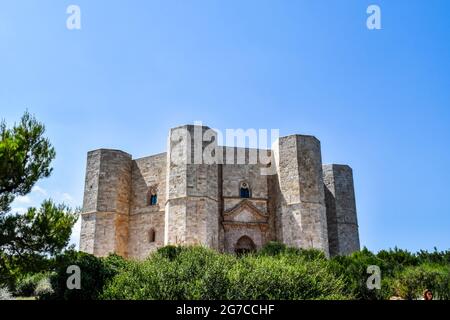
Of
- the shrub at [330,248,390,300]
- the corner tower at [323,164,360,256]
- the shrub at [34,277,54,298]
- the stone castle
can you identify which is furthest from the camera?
the corner tower at [323,164,360,256]

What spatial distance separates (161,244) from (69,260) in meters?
10.6

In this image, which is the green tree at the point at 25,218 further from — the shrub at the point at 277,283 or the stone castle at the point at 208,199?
the stone castle at the point at 208,199

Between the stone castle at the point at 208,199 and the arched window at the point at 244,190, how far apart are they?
0.05m

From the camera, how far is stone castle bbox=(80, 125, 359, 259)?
21922 mm

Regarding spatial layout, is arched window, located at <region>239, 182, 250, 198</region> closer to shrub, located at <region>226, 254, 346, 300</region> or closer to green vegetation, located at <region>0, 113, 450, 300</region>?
green vegetation, located at <region>0, 113, 450, 300</region>

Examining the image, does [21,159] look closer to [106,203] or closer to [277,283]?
[277,283]

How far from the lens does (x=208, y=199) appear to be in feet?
72.0

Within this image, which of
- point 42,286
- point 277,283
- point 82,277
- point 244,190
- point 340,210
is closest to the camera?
point 277,283

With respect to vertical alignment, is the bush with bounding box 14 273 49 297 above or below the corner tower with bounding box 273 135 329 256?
below

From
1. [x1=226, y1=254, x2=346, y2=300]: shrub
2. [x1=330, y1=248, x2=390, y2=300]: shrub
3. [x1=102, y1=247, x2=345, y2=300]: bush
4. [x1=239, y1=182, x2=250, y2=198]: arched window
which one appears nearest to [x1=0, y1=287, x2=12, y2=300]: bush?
[x1=102, y1=247, x2=345, y2=300]: bush

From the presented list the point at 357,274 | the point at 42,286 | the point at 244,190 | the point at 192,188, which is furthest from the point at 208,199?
the point at 357,274

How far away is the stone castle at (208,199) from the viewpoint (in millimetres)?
21922

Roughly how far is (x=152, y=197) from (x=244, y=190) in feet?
16.5

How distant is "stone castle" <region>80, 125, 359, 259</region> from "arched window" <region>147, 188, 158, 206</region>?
0.03 meters
